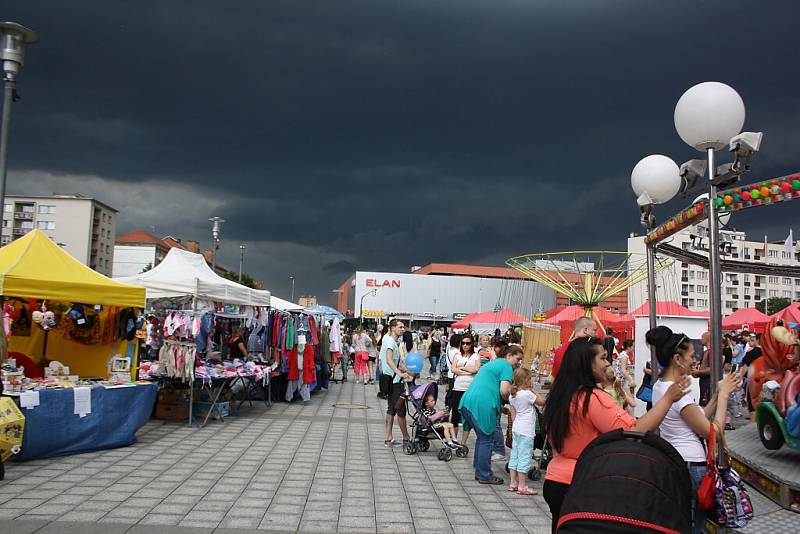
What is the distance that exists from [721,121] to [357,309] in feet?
340

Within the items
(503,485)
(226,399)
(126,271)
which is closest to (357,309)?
(126,271)

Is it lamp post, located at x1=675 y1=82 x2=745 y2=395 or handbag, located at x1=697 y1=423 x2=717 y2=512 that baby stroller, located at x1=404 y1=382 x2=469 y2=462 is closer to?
lamp post, located at x1=675 y1=82 x2=745 y2=395

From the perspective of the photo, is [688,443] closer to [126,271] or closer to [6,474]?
[6,474]

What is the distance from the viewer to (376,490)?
7.25 meters

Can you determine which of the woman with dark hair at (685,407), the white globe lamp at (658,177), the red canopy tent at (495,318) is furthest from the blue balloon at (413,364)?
the red canopy tent at (495,318)

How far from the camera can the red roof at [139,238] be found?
12827 cm

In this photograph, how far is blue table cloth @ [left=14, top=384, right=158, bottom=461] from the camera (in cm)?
807

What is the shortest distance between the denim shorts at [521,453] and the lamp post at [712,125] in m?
3.02

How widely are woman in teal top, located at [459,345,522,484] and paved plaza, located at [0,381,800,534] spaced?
10.0 inches

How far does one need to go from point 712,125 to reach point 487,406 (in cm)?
418

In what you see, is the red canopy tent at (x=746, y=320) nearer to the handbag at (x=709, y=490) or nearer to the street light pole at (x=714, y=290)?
the street light pole at (x=714, y=290)

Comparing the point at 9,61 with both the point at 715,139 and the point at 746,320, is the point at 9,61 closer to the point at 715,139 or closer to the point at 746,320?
the point at 715,139

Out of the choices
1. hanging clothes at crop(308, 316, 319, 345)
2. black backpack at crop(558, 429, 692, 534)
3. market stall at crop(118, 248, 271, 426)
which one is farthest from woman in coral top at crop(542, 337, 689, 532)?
hanging clothes at crop(308, 316, 319, 345)

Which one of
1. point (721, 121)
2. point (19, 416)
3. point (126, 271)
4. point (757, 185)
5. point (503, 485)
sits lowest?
point (503, 485)
